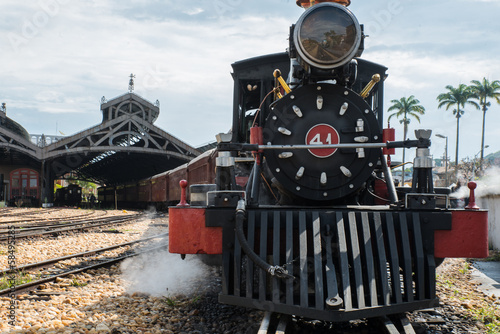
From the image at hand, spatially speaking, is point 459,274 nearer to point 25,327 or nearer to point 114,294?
point 114,294

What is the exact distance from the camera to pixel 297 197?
369cm

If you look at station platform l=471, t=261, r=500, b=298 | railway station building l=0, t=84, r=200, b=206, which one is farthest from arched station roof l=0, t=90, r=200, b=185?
station platform l=471, t=261, r=500, b=298

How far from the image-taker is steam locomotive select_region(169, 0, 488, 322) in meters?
2.85

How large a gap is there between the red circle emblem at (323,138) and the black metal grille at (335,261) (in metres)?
0.58

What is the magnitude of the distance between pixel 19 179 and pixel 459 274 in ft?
119

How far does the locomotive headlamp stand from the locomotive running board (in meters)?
1.21

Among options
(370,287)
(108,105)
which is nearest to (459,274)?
(370,287)

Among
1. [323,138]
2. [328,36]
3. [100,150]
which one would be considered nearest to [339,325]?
[323,138]

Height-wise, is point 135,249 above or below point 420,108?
below

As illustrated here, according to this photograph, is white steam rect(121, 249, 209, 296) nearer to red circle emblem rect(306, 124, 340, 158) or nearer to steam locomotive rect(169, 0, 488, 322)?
steam locomotive rect(169, 0, 488, 322)

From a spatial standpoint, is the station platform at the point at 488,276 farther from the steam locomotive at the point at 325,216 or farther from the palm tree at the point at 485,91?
the palm tree at the point at 485,91

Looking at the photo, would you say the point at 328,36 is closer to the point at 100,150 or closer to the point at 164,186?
the point at 164,186

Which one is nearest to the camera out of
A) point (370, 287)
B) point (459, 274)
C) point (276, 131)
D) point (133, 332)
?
point (370, 287)

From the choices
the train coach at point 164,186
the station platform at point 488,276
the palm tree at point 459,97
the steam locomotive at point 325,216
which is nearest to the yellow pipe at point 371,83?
the steam locomotive at point 325,216
